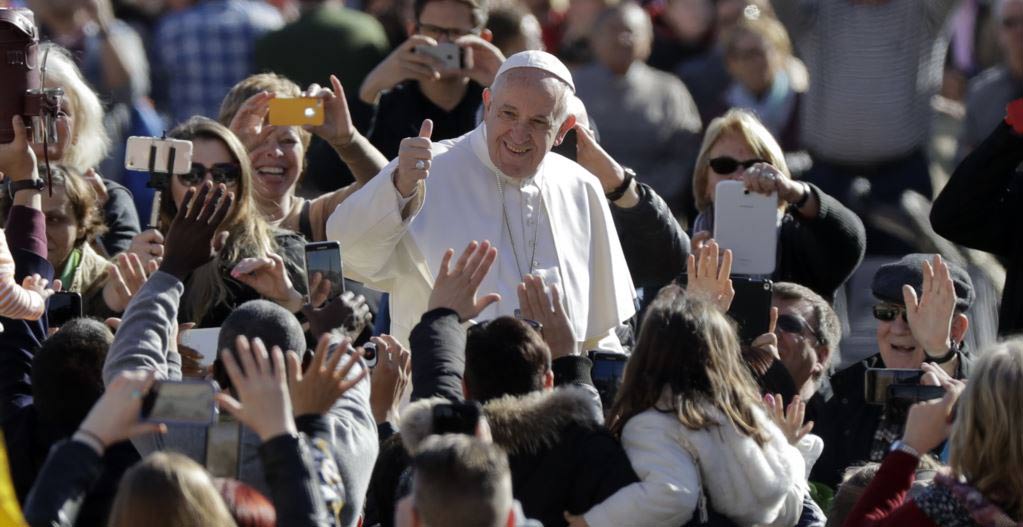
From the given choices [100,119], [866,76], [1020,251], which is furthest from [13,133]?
[866,76]

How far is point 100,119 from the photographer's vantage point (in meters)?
8.05

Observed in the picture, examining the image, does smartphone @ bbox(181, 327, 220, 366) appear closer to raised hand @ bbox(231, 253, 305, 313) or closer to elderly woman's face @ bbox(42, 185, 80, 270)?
raised hand @ bbox(231, 253, 305, 313)

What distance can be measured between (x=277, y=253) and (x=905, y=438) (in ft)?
8.49

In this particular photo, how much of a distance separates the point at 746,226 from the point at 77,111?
2.62 m

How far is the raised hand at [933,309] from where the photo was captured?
21.2ft

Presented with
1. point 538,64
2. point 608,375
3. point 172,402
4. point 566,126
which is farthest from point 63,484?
point 566,126

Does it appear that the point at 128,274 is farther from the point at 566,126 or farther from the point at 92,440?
the point at 92,440

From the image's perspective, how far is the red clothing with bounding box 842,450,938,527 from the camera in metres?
5.12

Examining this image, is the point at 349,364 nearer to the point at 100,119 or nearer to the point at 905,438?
the point at 905,438

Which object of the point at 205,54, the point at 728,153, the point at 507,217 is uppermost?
the point at 728,153

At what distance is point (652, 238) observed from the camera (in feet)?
24.4

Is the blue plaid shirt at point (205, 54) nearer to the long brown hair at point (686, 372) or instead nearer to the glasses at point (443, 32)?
the glasses at point (443, 32)

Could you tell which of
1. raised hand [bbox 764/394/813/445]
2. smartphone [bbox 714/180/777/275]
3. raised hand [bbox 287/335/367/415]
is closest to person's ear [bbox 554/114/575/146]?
smartphone [bbox 714/180/777/275]

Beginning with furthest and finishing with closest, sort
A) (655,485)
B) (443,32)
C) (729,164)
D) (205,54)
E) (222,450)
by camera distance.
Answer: (205,54) → (443,32) → (729,164) → (655,485) → (222,450)
